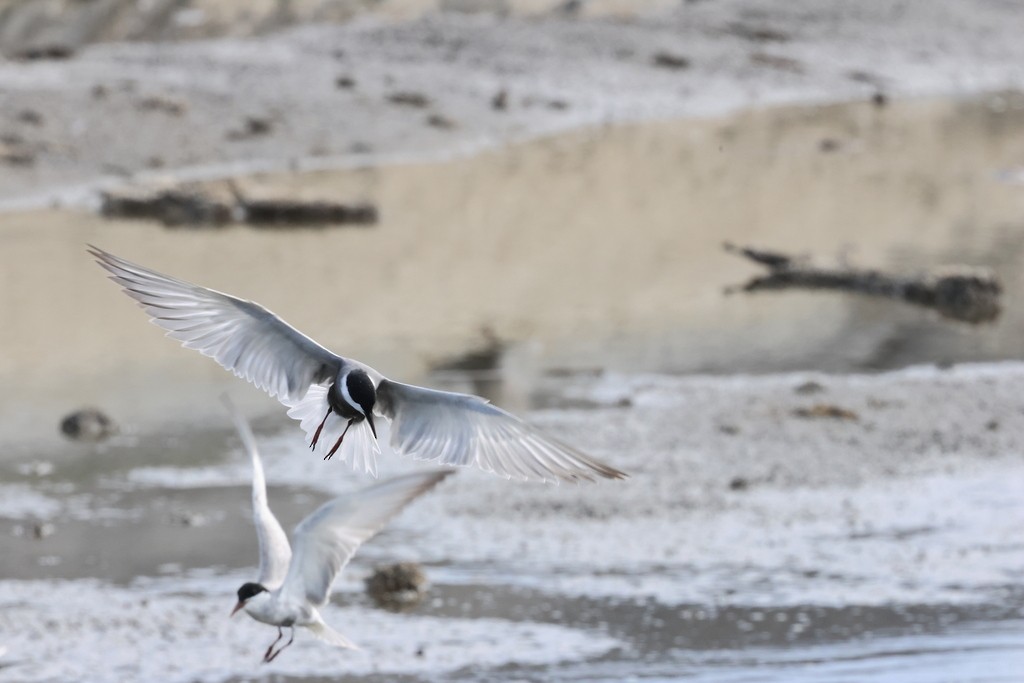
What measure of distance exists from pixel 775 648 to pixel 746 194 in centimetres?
1284

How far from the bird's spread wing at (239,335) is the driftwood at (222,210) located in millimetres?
11421

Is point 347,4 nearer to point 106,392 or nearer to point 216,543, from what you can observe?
point 106,392

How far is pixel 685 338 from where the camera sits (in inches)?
518

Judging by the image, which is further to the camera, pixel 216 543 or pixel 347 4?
pixel 347 4

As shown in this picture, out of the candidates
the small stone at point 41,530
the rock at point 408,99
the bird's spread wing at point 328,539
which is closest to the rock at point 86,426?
the small stone at point 41,530

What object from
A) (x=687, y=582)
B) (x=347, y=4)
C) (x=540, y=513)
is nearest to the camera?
(x=687, y=582)

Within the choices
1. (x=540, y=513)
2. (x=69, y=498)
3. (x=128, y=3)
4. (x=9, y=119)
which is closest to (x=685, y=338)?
(x=540, y=513)

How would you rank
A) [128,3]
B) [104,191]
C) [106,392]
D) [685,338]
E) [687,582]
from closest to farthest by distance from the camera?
[687,582], [106,392], [685,338], [104,191], [128,3]

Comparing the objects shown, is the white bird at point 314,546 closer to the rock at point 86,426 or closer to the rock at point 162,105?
the rock at point 86,426

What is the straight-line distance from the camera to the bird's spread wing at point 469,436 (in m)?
5.57

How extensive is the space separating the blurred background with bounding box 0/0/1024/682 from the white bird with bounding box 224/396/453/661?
2.88ft

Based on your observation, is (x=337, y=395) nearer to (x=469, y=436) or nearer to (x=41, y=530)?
(x=469, y=436)

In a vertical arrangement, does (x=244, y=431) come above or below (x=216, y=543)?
above

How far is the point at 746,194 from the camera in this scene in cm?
1992
